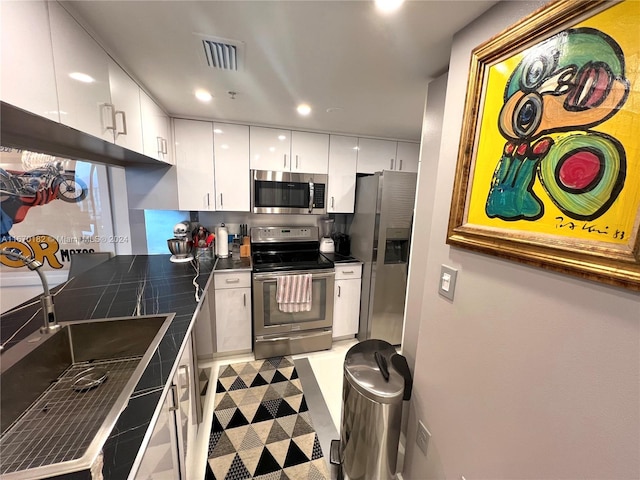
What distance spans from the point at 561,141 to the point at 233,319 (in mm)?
2473

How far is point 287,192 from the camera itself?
8.57 feet

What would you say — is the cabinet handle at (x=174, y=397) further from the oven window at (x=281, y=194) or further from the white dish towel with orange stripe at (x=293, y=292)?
the oven window at (x=281, y=194)

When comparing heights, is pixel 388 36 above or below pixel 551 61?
above

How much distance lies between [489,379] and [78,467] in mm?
1230

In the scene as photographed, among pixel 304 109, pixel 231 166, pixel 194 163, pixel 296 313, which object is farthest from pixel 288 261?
pixel 304 109

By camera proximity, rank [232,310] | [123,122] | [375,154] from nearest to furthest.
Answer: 1. [123,122]
2. [232,310]
3. [375,154]

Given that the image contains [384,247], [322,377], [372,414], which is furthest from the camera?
[384,247]

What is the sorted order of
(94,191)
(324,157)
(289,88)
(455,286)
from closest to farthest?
(455,286) → (289,88) → (94,191) → (324,157)

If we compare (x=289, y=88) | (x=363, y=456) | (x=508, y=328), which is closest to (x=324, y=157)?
(x=289, y=88)

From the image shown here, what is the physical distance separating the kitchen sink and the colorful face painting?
1363mm

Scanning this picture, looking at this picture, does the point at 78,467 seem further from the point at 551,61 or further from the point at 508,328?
the point at 551,61

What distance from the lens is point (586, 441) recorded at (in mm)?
654

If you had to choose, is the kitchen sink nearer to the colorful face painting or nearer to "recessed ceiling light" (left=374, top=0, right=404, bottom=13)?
the colorful face painting

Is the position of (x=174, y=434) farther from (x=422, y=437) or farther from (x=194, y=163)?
(x=194, y=163)
